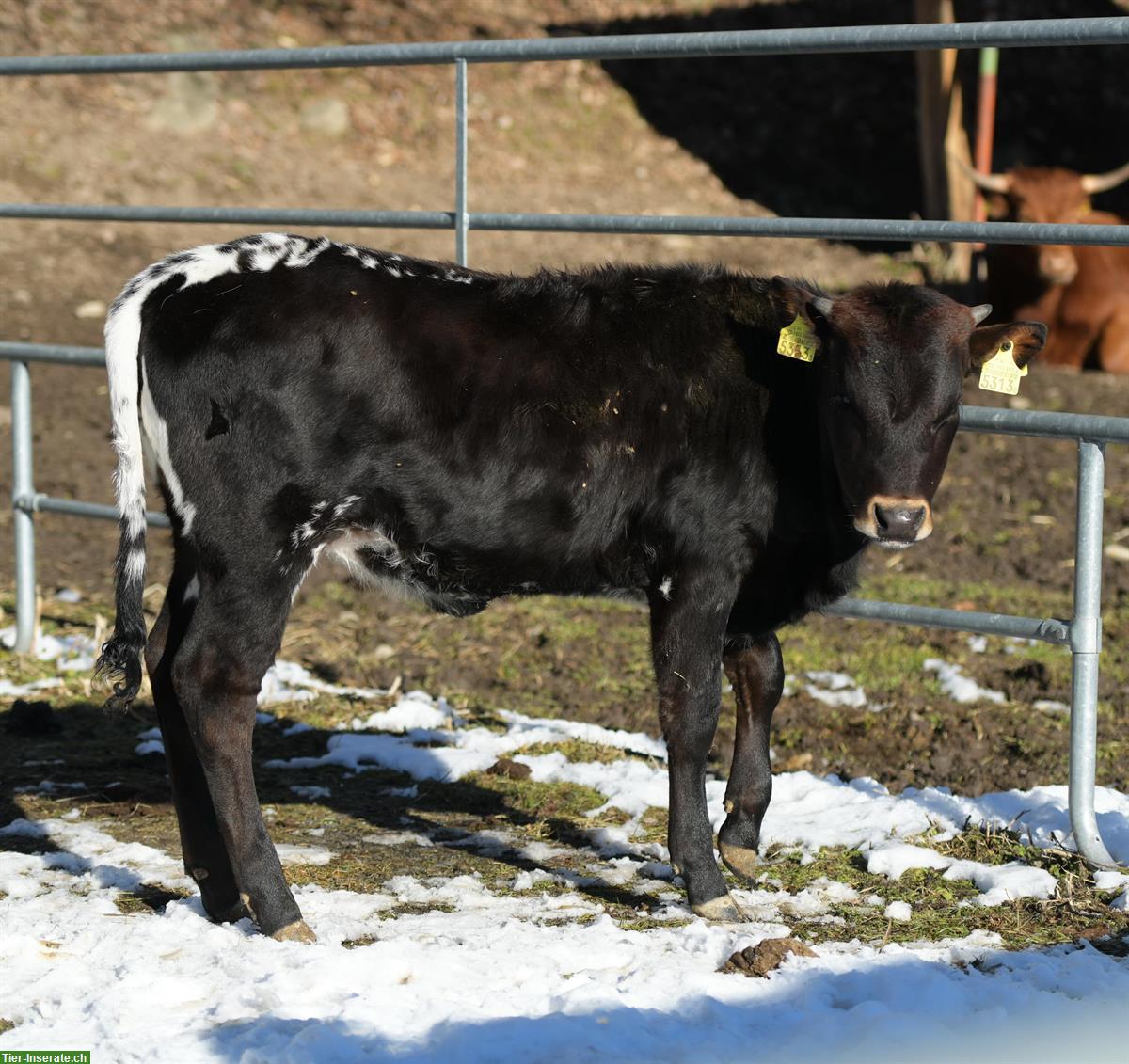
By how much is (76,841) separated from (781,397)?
229 cm

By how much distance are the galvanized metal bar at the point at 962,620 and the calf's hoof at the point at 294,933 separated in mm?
1699

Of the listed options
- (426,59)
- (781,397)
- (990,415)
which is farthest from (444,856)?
(426,59)

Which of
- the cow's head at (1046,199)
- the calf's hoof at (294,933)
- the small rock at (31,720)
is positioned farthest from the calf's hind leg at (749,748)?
the cow's head at (1046,199)

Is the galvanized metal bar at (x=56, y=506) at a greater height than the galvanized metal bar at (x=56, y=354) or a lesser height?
lesser

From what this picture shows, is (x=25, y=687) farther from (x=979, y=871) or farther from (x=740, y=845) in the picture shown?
(x=979, y=871)

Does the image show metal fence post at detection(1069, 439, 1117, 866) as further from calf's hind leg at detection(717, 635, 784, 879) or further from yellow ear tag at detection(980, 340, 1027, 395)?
calf's hind leg at detection(717, 635, 784, 879)

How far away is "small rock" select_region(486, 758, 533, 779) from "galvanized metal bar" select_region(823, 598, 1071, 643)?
114 centimetres

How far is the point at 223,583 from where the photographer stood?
378 cm

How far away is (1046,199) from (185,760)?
940 cm

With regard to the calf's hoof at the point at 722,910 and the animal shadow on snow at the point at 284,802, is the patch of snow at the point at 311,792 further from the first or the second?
the calf's hoof at the point at 722,910

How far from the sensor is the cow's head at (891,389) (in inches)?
150

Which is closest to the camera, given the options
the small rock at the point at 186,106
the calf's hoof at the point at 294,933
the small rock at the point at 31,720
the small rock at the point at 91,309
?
the calf's hoof at the point at 294,933

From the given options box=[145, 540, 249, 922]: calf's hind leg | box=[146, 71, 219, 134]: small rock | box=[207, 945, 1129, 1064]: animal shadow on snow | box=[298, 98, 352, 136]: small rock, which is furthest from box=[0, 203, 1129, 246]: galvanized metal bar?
box=[298, 98, 352, 136]: small rock

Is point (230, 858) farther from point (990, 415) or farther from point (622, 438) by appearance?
point (990, 415)
